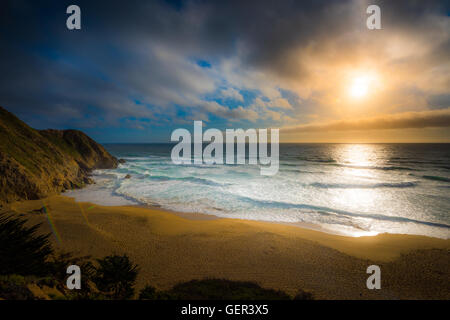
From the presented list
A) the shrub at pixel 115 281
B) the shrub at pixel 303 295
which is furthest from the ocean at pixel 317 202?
the shrub at pixel 115 281

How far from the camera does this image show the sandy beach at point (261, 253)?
509 cm

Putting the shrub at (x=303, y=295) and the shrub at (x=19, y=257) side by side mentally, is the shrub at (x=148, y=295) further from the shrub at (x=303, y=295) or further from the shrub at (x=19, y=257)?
the shrub at (x=303, y=295)

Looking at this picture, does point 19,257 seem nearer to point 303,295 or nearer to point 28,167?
point 303,295

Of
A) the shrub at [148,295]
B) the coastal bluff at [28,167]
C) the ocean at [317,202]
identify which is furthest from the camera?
the coastal bluff at [28,167]

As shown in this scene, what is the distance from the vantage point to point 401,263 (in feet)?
20.6

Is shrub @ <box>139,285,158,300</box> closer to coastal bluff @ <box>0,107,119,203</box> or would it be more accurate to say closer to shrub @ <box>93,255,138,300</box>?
shrub @ <box>93,255,138,300</box>

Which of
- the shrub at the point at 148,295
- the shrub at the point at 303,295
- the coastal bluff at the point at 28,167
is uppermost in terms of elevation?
the coastal bluff at the point at 28,167

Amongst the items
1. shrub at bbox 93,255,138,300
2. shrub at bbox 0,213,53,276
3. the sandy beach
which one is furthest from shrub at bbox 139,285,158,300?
shrub at bbox 0,213,53,276

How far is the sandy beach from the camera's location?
16.7 ft

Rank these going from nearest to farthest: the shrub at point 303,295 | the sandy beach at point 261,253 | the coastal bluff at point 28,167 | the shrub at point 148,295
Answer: the shrub at point 148,295 < the shrub at point 303,295 < the sandy beach at point 261,253 < the coastal bluff at point 28,167

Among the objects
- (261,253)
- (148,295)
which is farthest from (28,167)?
(261,253)

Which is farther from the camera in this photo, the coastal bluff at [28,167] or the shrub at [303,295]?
the coastal bluff at [28,167]
